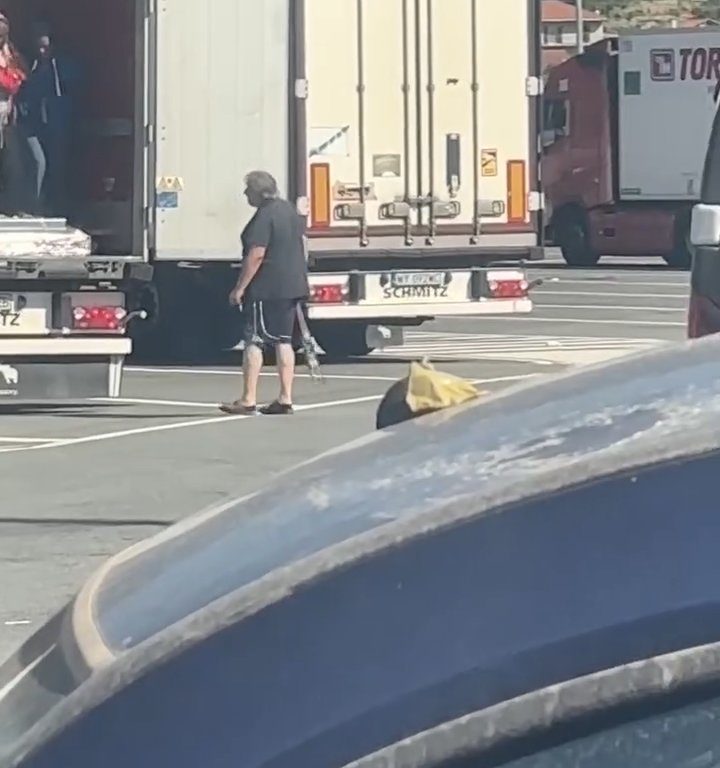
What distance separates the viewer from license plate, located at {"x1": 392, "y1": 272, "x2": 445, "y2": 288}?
15523mm

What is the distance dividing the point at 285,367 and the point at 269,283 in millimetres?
564

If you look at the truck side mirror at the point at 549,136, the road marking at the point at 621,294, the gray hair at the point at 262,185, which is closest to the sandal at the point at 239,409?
the gray hair at the point at 262,185

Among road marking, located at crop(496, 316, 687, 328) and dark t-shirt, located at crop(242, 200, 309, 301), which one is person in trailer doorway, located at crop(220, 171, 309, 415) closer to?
dark t-shirt, located at crop(242, 200, 309, 301)

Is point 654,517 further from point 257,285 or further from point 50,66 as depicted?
point 50,66

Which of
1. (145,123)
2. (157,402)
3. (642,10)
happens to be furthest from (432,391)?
(642,10)

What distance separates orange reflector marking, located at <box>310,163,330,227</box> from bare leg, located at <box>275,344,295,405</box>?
1.85m

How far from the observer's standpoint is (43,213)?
52.4 feet

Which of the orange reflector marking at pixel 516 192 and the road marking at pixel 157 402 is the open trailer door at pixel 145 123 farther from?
the orange reflector marking at pixel 516 192

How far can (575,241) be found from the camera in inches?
1350

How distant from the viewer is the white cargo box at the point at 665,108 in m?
32.1

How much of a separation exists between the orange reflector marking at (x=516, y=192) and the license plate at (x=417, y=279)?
2.36ft

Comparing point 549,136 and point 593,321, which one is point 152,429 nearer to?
point 593,321

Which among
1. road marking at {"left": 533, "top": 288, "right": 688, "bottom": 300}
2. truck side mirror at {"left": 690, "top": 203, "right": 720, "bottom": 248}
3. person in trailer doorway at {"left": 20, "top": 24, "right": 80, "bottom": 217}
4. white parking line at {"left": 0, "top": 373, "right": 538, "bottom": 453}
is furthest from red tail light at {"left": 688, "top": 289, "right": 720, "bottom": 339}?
road marking at {"left": 533, "top": 288, "right": 688, "bottom": 300}

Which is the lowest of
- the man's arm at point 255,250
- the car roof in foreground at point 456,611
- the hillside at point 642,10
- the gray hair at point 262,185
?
the car roof in foreground at point 456,611
